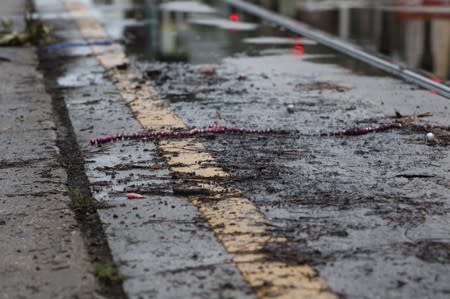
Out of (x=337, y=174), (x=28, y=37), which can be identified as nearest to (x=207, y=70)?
(x=28, y=37)

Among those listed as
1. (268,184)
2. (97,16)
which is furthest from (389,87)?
(97,16)

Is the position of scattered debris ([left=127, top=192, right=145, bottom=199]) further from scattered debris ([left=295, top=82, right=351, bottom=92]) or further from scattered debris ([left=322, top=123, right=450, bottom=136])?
scattered debris ([left=295, top=82, right=351, bottom=92])

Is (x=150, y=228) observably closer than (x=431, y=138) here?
Yes

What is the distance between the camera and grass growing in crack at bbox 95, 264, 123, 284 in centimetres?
339

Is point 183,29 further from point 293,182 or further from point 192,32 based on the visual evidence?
point 293,182

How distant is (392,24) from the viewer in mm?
11516

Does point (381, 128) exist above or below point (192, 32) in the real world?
above

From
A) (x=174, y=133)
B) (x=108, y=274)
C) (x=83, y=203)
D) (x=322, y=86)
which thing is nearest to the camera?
(x=108, y=274)

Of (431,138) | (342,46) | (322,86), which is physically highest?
(431,138)

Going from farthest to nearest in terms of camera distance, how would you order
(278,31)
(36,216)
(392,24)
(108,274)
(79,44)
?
(392,24)
(278,31)
(79,44)
(36,216)
(108,274)

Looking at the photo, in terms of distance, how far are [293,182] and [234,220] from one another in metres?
0.65

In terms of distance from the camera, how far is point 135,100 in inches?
270

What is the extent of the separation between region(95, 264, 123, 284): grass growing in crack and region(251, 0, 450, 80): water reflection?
5.11 meters

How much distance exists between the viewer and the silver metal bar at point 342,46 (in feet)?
24.4
